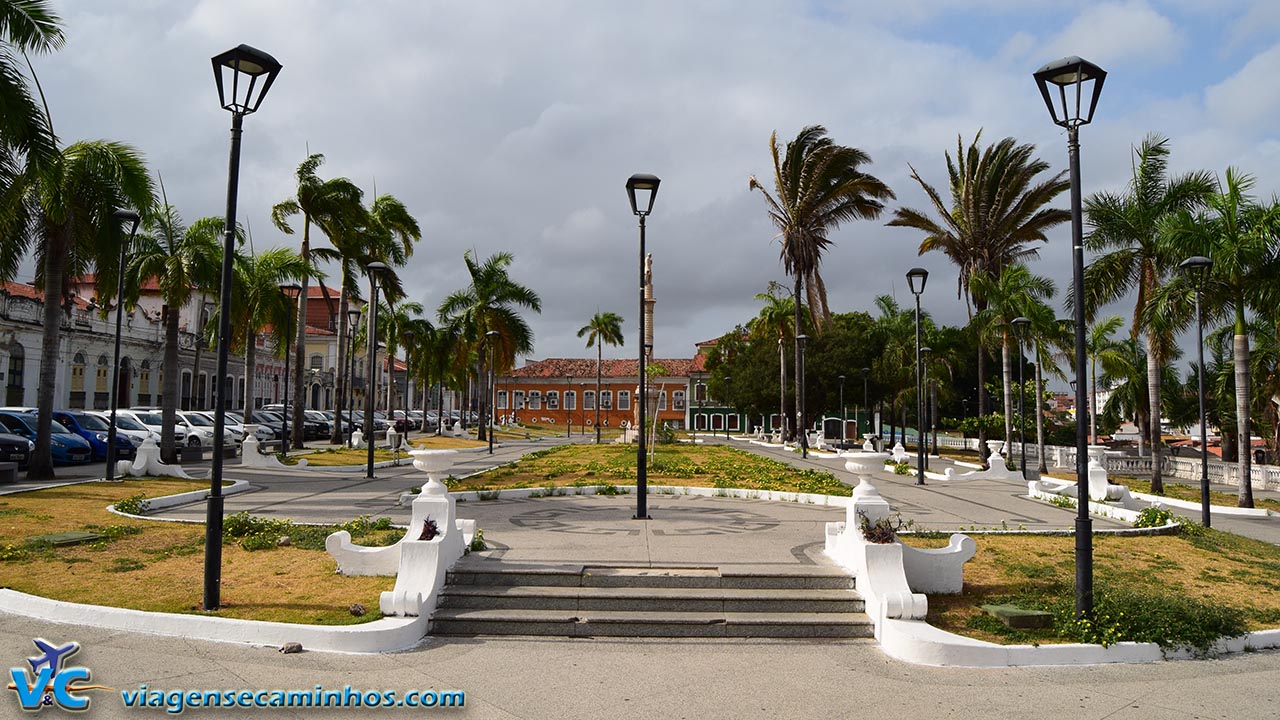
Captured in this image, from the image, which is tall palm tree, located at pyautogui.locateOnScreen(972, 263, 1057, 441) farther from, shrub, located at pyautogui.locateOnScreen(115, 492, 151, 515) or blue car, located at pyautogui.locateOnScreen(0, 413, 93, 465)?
blue car, located at pyautogui.locateOnScreen(0, 413, 93, 465)

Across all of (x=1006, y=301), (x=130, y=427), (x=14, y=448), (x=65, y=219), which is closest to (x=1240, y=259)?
(x=1006, y=301)

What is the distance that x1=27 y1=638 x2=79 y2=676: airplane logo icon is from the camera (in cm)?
588

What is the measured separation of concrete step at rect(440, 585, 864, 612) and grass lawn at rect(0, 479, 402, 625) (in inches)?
41.3

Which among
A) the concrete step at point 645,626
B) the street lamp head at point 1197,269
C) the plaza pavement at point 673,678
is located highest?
the street lamp head at point 1197,269

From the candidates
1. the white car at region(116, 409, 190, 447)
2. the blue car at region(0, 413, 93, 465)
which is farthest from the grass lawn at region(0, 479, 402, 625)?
the white car at region(116, 409, 190, 447)

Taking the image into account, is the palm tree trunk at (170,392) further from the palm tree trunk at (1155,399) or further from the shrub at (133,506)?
the palm tree trunk at (1155,399)

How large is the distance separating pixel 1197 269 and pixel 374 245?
91.5ft

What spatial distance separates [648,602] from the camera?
7992 mm

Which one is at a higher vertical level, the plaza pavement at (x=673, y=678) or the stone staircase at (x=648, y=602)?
the stone staircase at (x=648, y=602)

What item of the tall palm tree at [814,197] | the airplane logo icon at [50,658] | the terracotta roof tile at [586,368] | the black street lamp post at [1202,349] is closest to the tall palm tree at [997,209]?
the tall palm tree at [814,197]

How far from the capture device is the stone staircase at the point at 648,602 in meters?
7.64

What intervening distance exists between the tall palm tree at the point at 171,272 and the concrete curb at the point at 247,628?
1412cm

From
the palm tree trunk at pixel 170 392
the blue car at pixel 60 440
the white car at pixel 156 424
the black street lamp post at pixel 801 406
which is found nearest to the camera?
the palm tree trunk at pixel 170 392

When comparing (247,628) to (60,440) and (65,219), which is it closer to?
(65,219)
